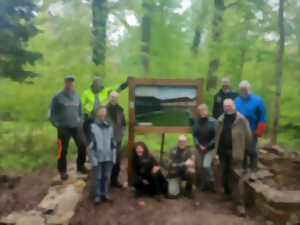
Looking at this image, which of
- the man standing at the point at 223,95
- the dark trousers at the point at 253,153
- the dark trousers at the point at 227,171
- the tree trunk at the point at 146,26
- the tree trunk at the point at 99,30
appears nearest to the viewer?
the dark trousers at the point at 227,171

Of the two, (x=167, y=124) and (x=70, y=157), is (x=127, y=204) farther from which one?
(x=70, y=157)

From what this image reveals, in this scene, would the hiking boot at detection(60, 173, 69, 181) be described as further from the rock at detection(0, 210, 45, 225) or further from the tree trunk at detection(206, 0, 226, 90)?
the tree trunk at detection(206, 0, 226, 90)

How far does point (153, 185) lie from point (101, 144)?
1.48 m

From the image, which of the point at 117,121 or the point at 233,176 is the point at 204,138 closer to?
the point at 233,176

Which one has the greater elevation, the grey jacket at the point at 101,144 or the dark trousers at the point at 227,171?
the grey jacket at the point at 101,144

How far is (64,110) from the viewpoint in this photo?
549cm

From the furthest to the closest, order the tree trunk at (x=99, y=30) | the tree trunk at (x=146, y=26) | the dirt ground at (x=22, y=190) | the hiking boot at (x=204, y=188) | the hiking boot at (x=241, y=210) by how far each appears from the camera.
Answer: the tree trunk at (x=146, y=26)
the tree trunk at (x=99, y=30)
the hiking boot at (x=204, y=188)
the dirt ground at (x=22, y=190)
the hiking boot at (x=241, y=210)

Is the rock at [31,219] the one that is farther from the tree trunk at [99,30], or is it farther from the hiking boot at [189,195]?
the tree trunk at [99,30]

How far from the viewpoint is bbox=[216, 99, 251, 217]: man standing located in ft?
16.7

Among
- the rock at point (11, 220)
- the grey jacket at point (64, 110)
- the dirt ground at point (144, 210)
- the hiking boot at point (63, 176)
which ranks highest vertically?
the grey jacket at point (64, 110)

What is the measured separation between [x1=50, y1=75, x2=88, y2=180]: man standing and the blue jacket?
3439mm

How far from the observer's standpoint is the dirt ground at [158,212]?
181 inches

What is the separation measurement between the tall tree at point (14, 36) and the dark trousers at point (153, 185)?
4609 millimetres

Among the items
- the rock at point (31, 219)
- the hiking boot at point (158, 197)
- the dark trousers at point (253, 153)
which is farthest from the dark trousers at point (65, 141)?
the dark trousers at point (253, 153)
